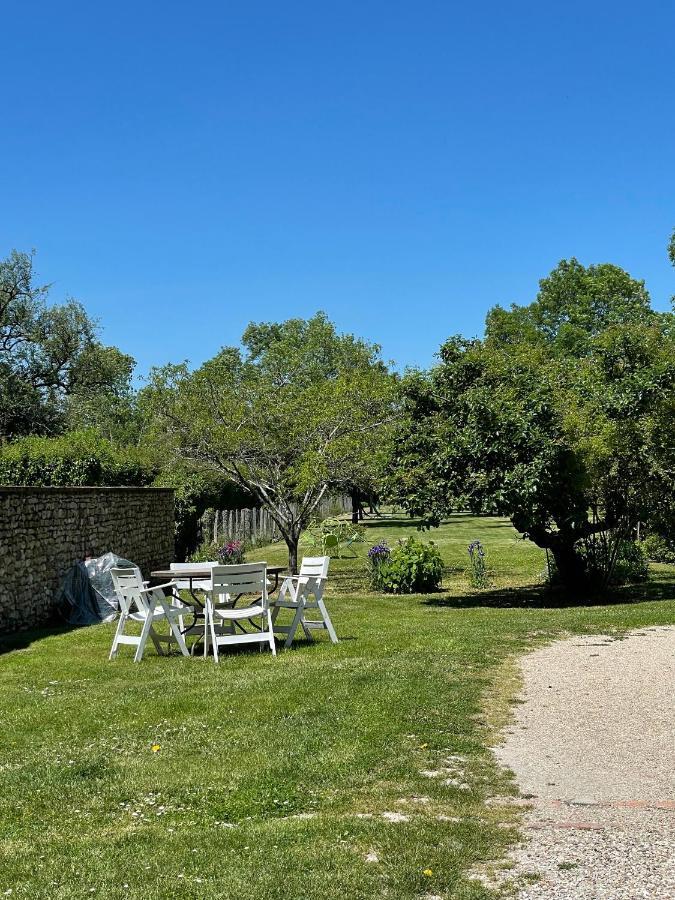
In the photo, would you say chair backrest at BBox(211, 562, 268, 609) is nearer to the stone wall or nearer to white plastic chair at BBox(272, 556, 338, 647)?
white plastic chair at BBox(272, 556, 338, 647)

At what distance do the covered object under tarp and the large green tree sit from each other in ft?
15.9

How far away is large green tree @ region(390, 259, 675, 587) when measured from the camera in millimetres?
14141

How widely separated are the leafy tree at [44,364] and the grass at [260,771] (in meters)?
29.5

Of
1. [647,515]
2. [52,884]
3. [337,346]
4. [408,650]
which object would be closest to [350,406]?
[647,515]

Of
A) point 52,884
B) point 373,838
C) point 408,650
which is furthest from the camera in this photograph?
point 408,650

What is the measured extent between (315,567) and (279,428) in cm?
774

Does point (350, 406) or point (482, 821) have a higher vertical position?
point (350, 406)

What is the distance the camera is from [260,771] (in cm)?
543

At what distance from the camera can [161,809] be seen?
4859mm

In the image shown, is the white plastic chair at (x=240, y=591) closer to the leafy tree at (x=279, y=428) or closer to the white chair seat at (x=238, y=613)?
the white chair seat at (x=238, y=613)

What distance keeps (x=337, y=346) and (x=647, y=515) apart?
1468 inches

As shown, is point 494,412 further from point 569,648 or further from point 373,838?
point 373,838

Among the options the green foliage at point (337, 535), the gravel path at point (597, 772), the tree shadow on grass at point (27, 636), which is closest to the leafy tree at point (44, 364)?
the green foliage at point (337, 535)

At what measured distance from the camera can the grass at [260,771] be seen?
3.94 m
